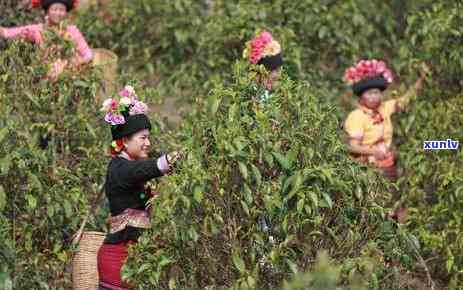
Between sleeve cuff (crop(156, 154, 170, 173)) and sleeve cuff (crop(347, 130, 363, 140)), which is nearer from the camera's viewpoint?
sleeve cuff (crop(156, 154, 170, 173))

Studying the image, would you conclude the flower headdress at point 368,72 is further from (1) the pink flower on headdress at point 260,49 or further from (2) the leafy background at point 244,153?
(1) the pink flower on headdress at point 260,49

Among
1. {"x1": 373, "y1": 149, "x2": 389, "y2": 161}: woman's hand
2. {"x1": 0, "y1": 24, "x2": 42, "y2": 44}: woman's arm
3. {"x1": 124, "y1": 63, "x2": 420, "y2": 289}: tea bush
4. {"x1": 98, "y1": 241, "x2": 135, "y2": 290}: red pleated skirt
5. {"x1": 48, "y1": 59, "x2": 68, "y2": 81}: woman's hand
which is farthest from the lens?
{"x1": 373, "y1": 149, "x2": 389, "y2": 161}: woman's hand

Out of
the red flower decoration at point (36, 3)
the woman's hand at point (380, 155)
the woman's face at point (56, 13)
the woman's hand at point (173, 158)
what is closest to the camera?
the woman's hand at point (173, 158)

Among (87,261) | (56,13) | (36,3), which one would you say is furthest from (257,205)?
(36,3)

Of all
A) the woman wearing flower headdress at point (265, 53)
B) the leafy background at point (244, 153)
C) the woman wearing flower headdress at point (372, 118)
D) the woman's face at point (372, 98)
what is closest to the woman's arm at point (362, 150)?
the woman wearing flower headdress at point (372, 118)

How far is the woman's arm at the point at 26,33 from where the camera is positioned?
777cm

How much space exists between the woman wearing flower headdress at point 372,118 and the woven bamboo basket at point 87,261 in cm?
237

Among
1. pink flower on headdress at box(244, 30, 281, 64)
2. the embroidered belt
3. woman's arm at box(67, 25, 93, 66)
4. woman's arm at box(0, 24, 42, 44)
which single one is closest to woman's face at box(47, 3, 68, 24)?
woman's arm at box(67, 25, 93, 66)

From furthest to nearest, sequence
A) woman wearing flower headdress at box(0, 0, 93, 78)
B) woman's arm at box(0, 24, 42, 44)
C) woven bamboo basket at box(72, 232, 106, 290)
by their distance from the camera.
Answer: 1. woman's arm at box(0, 24, 42, 44)
2. woman wearing flower headdress at box(0, 0, 93, 78)
3. woven bamboo basket at box(72, 232, 106, 290)

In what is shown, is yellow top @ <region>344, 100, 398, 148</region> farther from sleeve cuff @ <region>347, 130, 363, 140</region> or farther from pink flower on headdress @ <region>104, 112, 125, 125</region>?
pink flower on headdress @ <region>104, 112, 125, 125</region>

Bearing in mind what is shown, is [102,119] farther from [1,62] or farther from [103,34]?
[103,34]

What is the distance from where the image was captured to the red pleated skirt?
18.5ft

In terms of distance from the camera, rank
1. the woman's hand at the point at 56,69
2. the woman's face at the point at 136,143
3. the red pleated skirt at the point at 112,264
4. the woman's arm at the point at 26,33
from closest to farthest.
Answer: the red pleated skirt at the point at 112,264, the woman's face at the point at 136,143, the woman's hand at the point at 56,69, the woman's arm at the point at 26,33

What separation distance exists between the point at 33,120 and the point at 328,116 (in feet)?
8.36
